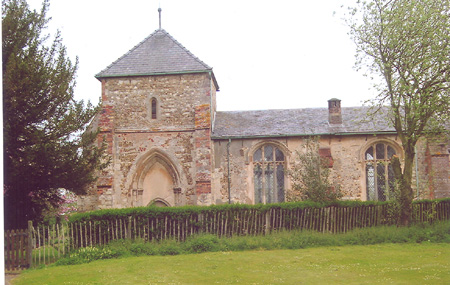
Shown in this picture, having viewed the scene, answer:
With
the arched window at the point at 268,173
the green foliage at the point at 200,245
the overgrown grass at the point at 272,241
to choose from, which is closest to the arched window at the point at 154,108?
the arched window at the point at 268,173

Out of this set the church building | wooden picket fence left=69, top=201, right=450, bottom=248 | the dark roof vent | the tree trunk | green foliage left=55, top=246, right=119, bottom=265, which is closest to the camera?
green foliage left=55, top=246, right=119, bottom=265

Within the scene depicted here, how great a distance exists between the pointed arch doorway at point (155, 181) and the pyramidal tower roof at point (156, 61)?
4.18 meters

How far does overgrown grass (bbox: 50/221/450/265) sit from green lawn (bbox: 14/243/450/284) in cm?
63

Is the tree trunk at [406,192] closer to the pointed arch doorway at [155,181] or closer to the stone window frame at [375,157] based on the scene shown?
the stone window frame at [375,157]

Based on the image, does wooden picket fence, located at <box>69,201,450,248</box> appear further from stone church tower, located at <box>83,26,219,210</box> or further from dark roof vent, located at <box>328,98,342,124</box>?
dark roof vent, located at <box>328,98,342,124</box>

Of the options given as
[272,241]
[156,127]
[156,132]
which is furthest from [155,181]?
[272,241]

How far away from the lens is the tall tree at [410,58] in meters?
15.4

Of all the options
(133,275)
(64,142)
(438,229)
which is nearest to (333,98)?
(438,229)

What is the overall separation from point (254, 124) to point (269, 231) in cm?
767

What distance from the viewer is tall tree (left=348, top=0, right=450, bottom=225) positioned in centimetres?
1536

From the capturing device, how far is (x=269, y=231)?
1705 centimetres

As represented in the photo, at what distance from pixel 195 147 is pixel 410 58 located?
10317mm

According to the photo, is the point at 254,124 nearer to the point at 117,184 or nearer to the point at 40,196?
the point at 117,184

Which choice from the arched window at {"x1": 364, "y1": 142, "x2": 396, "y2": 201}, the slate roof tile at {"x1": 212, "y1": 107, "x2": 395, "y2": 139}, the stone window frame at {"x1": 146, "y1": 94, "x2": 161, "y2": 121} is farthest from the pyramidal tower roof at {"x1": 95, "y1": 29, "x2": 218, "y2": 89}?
the arched window at {"x1": 364, "y1": 142, "x2": 396, "y2": 201}
